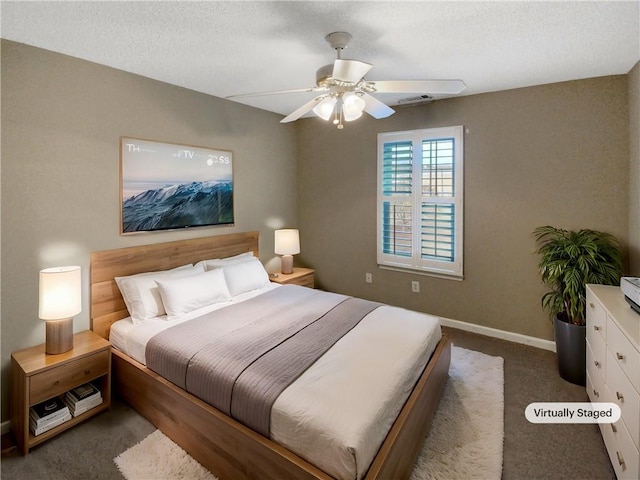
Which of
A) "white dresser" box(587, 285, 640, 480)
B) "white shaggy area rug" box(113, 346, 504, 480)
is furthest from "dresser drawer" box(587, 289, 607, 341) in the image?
"white shaggy area rug" box(113, 346, 504, 480)

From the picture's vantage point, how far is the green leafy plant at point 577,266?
Answer: 2590 mm

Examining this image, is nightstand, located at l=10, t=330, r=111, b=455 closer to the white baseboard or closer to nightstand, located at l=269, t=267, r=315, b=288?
nightstand, located at l=269, t=267, r=315, b=288

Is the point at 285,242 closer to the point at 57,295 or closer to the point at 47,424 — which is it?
the point at 57,295

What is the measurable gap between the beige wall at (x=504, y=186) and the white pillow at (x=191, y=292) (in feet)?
6.42

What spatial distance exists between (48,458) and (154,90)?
9.54 feet

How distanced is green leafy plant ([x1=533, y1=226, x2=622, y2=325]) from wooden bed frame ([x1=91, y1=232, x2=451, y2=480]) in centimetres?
110

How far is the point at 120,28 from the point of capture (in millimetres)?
2074

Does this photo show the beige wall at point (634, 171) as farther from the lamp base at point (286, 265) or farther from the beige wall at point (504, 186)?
the lamp base at point (286, 265)

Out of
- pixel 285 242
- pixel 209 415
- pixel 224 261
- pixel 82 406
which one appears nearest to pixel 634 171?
pixel 285 242

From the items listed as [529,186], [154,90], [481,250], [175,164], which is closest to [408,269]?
[481,250]

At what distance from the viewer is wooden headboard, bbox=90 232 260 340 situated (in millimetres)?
2672

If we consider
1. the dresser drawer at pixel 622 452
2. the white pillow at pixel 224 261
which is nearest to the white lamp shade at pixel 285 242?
the white pillow at pixel 224 261

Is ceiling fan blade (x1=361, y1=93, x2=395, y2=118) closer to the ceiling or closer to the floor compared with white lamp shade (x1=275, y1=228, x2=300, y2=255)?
closer to the ceiling

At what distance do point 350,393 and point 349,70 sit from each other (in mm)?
1741
